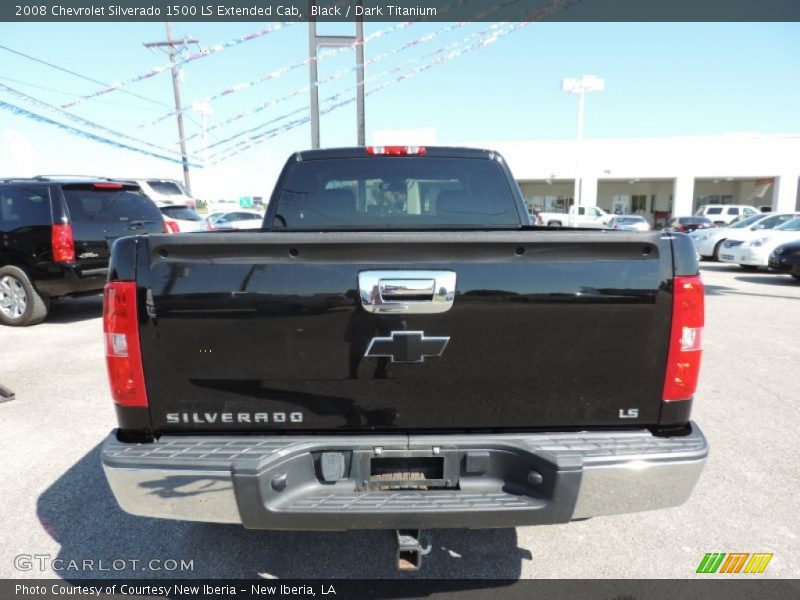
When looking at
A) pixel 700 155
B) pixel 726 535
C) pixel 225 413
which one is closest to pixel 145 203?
pixel 225 413

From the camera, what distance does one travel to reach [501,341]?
5.98 feet

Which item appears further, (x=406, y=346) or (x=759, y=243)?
(x=759, y=243)

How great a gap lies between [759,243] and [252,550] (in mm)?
14095

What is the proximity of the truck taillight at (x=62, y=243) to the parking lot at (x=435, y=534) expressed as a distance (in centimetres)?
306

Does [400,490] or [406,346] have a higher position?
[406,346]

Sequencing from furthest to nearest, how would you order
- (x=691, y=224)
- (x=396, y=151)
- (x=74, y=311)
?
(x=691, y=224) < (x=74, y=311) < (x=396, y=151)

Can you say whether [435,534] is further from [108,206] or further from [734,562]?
[108,206]

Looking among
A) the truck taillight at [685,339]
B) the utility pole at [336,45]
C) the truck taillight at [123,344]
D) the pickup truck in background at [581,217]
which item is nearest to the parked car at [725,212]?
the pickup truck in background at [581,217]

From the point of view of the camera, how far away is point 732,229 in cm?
1408

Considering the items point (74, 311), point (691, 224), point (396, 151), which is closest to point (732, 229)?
point (691, 224)

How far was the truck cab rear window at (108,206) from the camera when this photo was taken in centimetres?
683

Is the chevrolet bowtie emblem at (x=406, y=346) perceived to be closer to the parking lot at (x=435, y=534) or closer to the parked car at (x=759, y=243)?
the parking lot at (x=435, y=534)

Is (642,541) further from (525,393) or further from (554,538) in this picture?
(525,393)

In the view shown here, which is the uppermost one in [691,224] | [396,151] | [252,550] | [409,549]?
[396,151]
